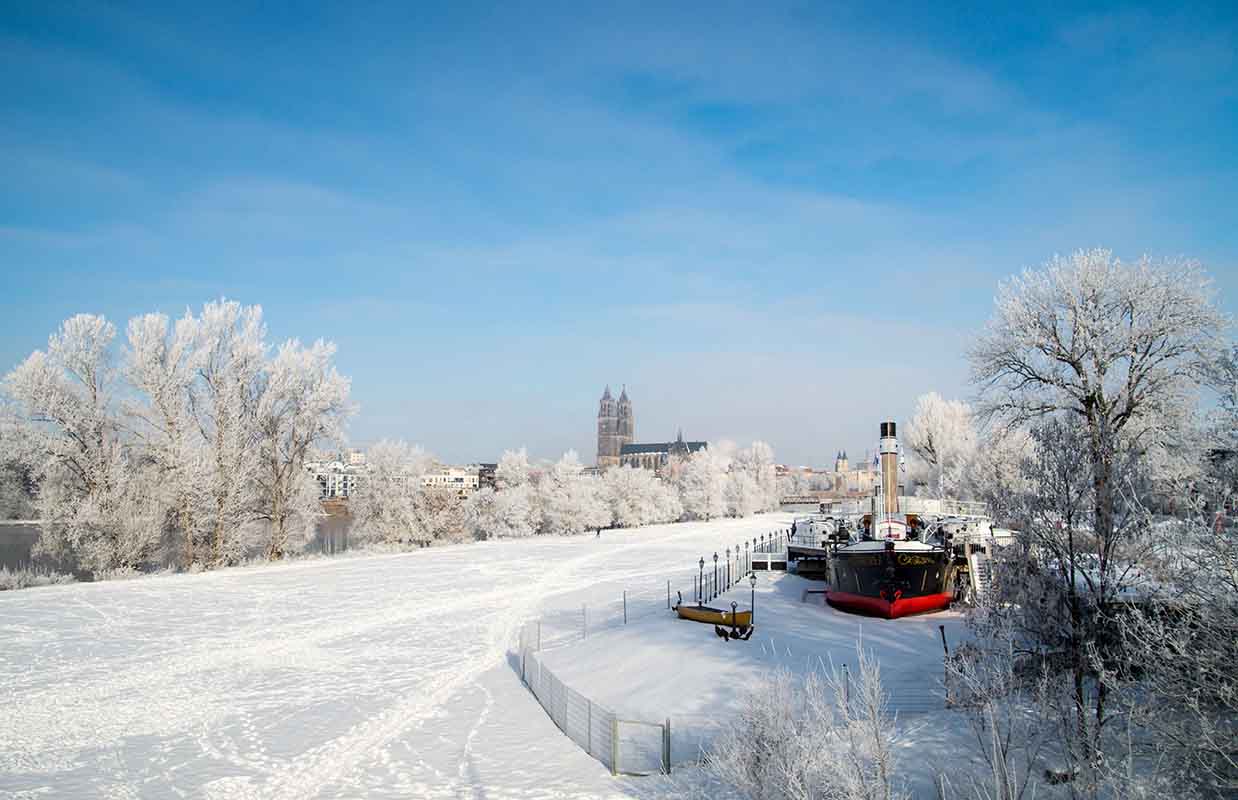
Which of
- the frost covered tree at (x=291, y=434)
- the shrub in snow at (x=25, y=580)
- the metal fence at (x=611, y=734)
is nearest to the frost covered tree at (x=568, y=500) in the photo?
the frost covered tree at (x=291, y=434)

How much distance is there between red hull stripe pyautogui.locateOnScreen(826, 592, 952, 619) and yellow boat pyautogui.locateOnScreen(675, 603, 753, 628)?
4.87m

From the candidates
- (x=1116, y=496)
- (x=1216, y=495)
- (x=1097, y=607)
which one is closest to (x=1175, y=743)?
(x=1216, y=495)

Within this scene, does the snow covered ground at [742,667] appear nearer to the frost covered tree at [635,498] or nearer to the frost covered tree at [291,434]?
the frost covered tree at [291,434]

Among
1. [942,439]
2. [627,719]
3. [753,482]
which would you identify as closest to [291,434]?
[627,719]

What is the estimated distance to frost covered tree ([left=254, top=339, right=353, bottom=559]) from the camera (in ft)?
137

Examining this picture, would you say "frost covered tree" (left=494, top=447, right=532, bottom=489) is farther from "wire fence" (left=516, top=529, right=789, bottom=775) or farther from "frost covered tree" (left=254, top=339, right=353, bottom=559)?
"wire fence" (left=516, top=529, right=789, bottom=775)

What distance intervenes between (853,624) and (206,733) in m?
16.6

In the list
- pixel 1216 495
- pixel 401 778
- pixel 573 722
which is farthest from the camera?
pixel 573 722

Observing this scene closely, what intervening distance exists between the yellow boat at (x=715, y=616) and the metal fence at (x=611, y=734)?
6.22 meters

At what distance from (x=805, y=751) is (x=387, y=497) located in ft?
169

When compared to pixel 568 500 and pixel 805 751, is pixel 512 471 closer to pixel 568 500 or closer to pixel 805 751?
pixel 568 500

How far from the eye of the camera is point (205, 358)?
39.1m

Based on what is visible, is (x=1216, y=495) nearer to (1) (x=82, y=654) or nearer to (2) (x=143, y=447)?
(1) (x=82, y=654)

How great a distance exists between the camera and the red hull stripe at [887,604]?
22.0m
